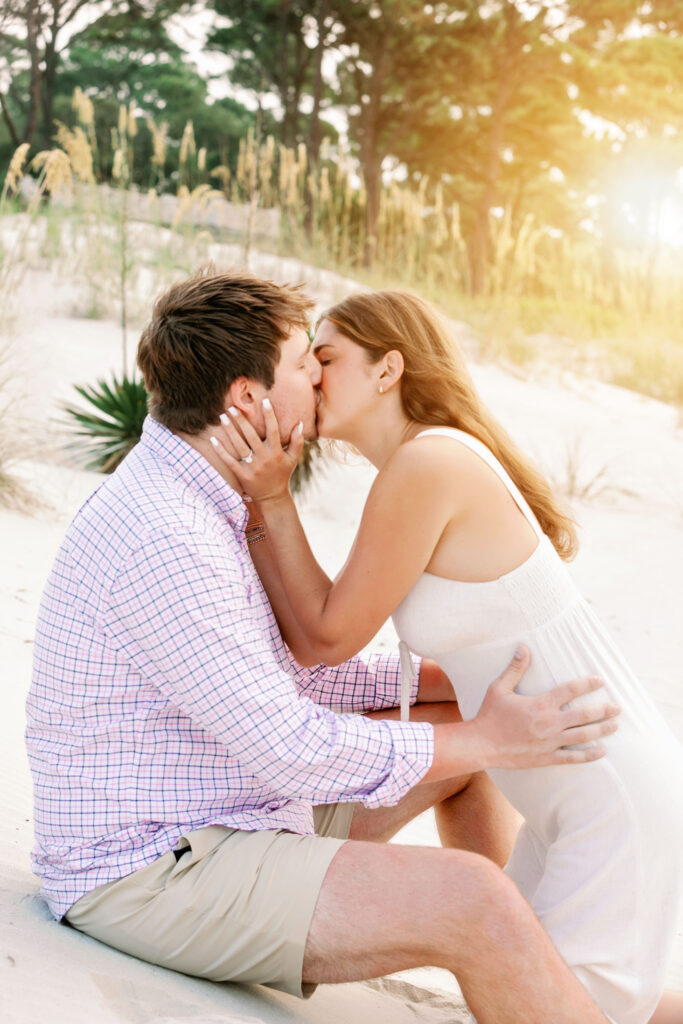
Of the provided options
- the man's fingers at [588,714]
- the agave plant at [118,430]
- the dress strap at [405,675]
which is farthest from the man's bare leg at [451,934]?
the agave plant at [118,430]

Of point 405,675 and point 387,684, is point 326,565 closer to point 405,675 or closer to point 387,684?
point 387,684

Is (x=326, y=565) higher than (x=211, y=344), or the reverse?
(x=211, y=344)

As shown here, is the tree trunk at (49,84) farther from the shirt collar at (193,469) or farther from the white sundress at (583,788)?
the white sundress at (583,788)

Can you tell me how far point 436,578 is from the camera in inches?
89.2

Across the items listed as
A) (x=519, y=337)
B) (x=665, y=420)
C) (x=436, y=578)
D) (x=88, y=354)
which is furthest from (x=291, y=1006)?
(x=519, y=337)

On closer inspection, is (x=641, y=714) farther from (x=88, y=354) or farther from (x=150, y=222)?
(x=150, y=222)

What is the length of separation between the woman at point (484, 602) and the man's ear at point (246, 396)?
37 millimetres

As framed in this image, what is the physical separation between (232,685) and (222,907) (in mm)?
406

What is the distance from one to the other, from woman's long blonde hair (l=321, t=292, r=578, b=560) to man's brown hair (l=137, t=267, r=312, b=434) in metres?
0.23

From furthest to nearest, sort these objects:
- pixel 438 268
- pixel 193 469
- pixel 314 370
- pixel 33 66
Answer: pixel 33 66 → pixel 438 268 → pixel 314 370 → pixel 193 469

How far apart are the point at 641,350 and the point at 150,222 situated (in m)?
4.87

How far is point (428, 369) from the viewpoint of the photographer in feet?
8.21

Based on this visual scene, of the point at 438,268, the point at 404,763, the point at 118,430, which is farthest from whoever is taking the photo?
the point at 438,268

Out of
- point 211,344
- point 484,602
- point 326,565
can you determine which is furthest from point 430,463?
point 326,565
